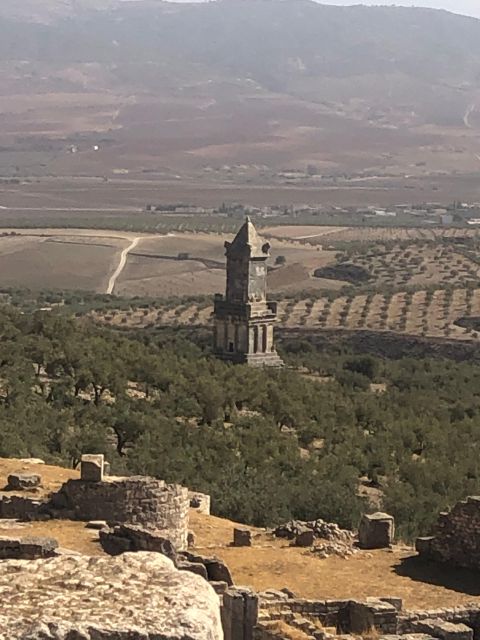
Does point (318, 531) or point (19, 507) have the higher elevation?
point (19, 507)

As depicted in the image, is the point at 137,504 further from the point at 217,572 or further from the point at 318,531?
the point at 217,572

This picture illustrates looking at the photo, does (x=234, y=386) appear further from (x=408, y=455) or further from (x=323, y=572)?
(x=323, y=572)

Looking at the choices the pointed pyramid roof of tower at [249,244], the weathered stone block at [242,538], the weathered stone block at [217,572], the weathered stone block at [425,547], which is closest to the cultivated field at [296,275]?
the pointed pyramid roof of tower at [249,244]

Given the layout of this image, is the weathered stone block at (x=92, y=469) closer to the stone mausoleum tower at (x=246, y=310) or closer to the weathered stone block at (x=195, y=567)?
the weathered stone block at (x=195, y=567)

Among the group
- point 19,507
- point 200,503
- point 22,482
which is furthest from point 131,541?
point 200,503

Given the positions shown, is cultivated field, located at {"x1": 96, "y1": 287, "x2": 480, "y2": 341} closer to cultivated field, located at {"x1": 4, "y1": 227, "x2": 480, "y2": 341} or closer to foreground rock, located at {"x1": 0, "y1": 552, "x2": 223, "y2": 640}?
cultivated field, located at {"x1": 4, "y1": 227, "x2": 480, "y2": 341}

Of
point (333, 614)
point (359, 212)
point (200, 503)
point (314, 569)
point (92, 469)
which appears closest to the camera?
point (333, 614)
